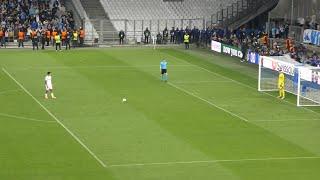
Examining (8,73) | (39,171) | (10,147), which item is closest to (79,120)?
(10,147)

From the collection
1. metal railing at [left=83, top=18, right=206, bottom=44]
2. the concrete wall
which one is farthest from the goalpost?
metal railing at [left=83, top=18, right=206, bottom=44]

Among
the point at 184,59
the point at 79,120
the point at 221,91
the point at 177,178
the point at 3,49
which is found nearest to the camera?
the point at 177,178

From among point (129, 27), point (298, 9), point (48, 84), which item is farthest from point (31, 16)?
point (48, 84)

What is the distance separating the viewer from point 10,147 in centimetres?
2934

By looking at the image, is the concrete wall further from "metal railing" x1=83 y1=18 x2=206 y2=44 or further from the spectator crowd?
the spectator crowd

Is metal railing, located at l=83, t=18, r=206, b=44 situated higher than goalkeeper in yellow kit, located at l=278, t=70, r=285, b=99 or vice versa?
metal railing, located at l=83, t=18, r=206, b=44

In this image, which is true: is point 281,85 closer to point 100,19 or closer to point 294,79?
point 294,79

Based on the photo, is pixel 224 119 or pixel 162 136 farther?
pixel 224 119

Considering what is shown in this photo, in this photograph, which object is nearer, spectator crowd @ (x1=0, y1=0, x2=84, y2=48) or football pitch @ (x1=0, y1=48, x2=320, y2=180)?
football pitch @ (x1=0, y1=48, x2=320, y2=180)

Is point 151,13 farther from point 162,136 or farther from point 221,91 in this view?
point 162,136

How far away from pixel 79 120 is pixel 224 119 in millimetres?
6355

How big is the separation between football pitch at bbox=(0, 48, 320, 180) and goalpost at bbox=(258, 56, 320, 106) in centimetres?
77

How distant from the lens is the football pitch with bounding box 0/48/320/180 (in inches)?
1053

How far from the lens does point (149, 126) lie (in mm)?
33469
